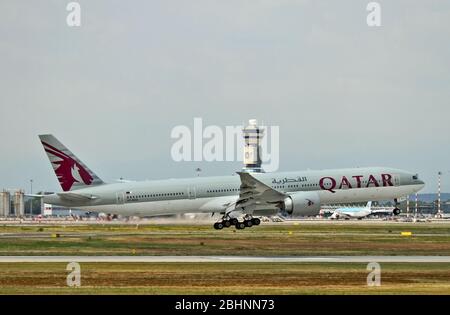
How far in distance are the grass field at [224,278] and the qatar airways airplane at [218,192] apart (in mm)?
33281

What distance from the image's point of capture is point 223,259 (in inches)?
2128

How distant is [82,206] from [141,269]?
3740 centimetres

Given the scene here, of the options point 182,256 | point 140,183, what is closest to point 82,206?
point 140,183

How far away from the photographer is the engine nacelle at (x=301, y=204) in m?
83.7

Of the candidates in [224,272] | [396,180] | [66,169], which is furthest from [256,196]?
[224,272]

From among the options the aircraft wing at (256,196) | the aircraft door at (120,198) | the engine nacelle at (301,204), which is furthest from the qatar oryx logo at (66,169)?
the engine nacelle at (301,204)

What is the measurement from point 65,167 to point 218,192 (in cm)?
1352

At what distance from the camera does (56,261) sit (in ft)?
172

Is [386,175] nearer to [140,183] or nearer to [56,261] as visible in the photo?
[140,183]

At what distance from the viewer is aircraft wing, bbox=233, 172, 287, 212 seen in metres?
83.7

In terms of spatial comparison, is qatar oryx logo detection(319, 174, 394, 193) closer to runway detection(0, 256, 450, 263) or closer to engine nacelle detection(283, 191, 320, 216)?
engine nacelle detection(283, 191, 320, 216)

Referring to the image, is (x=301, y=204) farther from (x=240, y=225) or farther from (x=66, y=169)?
(x=66, y=169)

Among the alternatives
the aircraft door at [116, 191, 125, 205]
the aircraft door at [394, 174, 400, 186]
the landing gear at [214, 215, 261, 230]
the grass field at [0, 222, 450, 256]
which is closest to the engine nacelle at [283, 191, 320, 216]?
the grass field at [0, 222, 450, 256]
